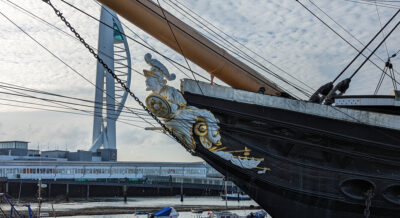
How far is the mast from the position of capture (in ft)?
40.6

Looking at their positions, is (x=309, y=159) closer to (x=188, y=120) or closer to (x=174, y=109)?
(x=188, y=120)

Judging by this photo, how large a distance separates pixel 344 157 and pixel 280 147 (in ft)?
4.95

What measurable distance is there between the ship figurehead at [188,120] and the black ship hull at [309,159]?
0.13 m

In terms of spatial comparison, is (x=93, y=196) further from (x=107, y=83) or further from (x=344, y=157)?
(x=344, y=157)

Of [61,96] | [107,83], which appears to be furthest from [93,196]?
[61,96]

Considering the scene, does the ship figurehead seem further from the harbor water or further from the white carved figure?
the harbor water

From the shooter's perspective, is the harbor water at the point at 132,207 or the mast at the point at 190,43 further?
the harbor water at the point at 132,207

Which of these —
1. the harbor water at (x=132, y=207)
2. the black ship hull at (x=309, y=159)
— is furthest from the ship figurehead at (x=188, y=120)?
the harbor water at (x=132, y=207)

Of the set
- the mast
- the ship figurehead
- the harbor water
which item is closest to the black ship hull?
the ship figurehead

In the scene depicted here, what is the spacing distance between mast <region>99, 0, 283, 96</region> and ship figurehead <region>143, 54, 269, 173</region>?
67.7 inches

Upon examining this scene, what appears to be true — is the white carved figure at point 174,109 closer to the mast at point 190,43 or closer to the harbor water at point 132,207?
the mast at point 190,43

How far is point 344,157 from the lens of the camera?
1116 centimetres

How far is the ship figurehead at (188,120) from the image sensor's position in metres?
11.1

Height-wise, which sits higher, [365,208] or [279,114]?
[279,114]
